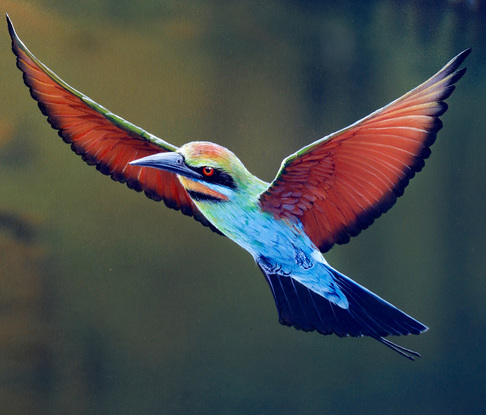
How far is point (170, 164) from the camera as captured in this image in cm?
191

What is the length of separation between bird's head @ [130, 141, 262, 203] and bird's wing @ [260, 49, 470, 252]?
0.42 feet

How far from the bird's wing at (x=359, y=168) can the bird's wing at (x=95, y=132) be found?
0.42m

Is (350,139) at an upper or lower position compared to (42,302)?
upper

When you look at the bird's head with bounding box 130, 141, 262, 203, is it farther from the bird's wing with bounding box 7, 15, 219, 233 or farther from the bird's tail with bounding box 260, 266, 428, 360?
the bird's tail with bounding box 260, 266, 428, 360

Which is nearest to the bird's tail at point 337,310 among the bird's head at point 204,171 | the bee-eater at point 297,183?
the bee-eater at point 297,183

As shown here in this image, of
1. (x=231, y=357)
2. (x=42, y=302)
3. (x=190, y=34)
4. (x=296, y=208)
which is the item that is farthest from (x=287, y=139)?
(x=42, y=302)

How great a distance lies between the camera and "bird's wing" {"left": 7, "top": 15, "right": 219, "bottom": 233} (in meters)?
1.98

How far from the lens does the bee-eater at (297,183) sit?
73.3 inches

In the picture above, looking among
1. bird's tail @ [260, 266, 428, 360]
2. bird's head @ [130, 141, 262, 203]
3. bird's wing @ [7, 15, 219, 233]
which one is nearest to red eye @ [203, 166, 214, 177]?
bird's head @ [130, 141, 262, 203]

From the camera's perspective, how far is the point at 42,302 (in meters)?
1.99

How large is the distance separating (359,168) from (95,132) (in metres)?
1.08

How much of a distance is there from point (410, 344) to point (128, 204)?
1376 mm

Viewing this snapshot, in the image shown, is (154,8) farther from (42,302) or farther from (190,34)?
(42,302)

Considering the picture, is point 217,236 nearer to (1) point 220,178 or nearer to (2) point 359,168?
(1) point 220,178
